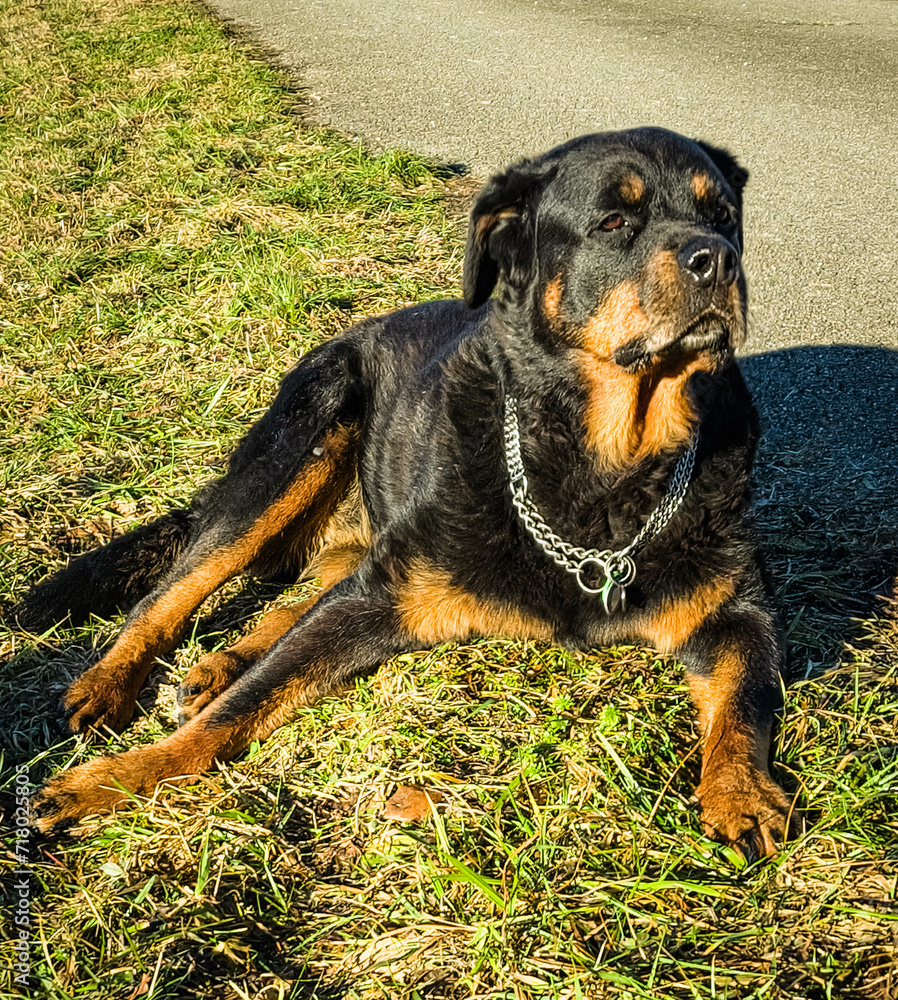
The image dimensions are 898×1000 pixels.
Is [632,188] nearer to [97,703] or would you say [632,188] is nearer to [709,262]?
[709,262]

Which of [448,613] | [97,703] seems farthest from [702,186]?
[97,703]

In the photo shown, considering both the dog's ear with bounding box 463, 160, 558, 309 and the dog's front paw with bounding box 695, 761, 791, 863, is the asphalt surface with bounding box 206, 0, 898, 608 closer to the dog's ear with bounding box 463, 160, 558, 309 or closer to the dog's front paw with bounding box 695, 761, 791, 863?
the dog's front paw with bounding box 695, 761, 791, 863

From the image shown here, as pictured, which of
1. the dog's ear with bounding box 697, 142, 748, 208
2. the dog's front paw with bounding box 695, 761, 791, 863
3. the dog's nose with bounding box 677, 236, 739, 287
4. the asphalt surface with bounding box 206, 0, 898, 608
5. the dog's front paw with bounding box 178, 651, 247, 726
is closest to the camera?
the dog's front paw with bounding box 695, 761, 791, 863

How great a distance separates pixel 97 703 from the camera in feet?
10.6

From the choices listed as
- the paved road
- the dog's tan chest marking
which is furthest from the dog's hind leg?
the paved road

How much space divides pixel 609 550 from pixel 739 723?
65 centimetres

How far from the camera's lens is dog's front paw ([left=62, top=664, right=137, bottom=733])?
3219 millimetres

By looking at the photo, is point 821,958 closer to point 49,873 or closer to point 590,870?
point 590,870

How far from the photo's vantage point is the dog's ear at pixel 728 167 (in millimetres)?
3402

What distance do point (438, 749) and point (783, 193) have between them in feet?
17.5

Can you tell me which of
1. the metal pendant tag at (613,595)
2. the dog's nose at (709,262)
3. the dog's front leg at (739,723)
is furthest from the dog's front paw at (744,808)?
the dog's nose at (709,262)

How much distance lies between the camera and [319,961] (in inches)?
97.7

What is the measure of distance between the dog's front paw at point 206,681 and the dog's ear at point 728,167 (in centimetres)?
244

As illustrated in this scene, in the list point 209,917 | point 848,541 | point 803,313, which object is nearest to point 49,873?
point 209,917
